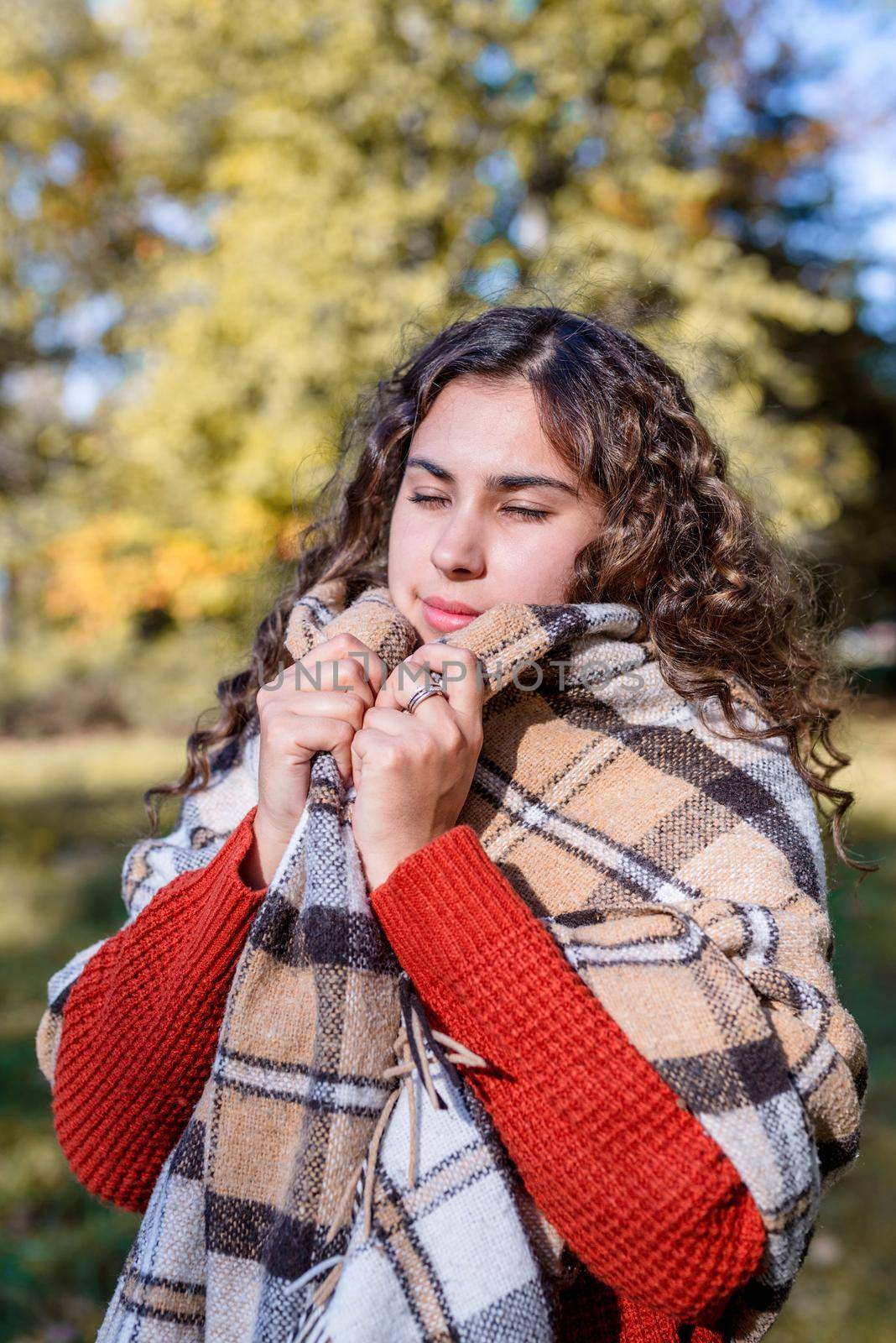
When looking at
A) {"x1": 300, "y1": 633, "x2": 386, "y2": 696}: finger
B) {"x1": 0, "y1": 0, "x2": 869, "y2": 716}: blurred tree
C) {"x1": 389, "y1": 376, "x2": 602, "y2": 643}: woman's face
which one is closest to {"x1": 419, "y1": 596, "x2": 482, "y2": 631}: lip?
{"x1": 389, "y1": 376, "x2": 602, "y2": 643}: woman's face

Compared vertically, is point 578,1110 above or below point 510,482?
below

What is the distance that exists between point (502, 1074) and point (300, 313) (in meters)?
9.10

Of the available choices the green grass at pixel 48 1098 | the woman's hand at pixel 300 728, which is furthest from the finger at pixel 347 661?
the green grass at pixel 48 1098

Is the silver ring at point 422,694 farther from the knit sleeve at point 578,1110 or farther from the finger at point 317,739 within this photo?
the knit sleeve at point 578,1110

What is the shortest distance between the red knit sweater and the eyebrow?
22.2 inches

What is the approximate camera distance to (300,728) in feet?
4.52

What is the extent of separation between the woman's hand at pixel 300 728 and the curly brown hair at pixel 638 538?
1.28 ft

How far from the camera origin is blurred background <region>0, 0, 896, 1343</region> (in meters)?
3.70

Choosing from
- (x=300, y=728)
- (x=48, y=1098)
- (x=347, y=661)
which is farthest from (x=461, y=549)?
(x=48, y=1098)

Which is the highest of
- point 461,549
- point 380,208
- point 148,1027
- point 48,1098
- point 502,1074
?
point 380,208

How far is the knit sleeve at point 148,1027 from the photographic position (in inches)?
54.9

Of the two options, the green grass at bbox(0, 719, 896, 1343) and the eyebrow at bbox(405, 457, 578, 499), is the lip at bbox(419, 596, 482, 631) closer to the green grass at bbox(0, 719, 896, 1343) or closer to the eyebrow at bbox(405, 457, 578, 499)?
the eyebrow at bbox(405, 457, 578, 499)

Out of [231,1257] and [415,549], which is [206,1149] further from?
[415,549]

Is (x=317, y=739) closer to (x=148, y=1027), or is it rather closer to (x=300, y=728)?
(x=300, y=728)
